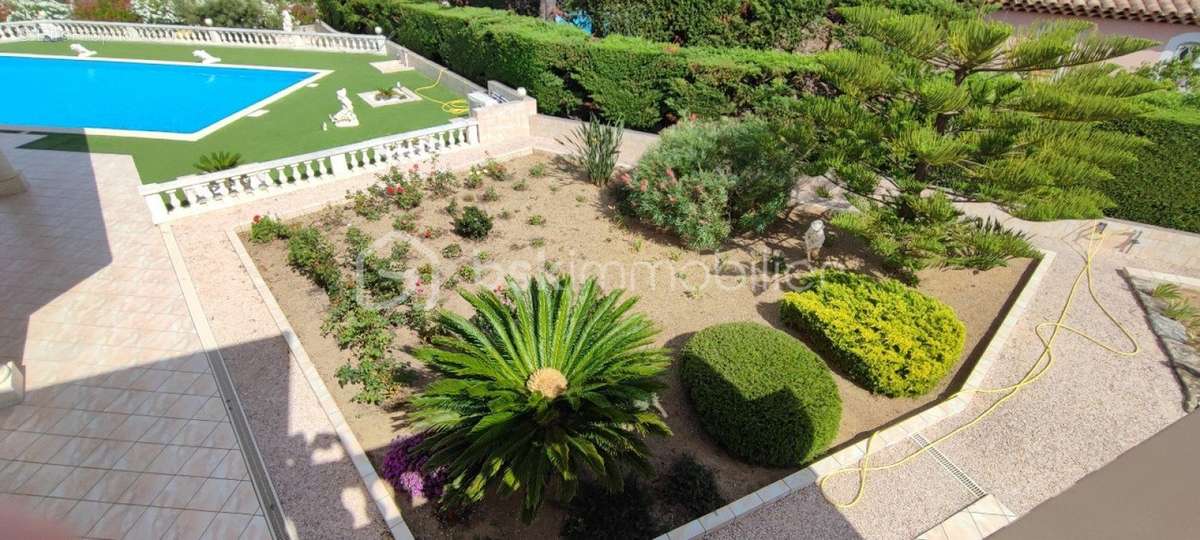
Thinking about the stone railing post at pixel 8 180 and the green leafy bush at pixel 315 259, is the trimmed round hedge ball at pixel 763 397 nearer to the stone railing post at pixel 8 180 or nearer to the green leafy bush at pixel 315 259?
the green leafy bush at pixel 315 259

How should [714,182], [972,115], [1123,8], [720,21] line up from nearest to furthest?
[972,115], [714,182], [1123,8], [720,21]

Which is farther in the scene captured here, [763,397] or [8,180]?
[8,180]

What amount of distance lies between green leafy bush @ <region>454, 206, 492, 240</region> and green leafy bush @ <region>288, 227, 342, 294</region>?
87.8 inches

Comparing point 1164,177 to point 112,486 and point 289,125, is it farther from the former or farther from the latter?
point 289,125

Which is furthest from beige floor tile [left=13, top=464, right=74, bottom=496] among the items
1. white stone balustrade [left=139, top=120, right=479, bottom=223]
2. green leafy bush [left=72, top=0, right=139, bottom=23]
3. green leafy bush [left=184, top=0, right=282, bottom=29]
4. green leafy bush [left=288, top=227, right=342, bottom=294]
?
green leafy bush [left=72, top=0, right=139, bottom=23]

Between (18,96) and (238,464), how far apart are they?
21.0 meters

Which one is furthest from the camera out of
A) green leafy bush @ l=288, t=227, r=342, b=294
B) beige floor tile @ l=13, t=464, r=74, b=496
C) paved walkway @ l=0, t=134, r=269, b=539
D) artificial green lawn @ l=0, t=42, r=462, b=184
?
artificial green lawn @ l=0, t=42, r=462, b=184

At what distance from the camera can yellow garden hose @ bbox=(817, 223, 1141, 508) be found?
591cm

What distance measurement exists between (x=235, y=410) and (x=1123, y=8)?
64.0 feet

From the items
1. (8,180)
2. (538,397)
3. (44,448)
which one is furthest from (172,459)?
(8,180)

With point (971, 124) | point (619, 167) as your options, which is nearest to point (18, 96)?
point (619, 167)

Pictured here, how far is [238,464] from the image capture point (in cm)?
576

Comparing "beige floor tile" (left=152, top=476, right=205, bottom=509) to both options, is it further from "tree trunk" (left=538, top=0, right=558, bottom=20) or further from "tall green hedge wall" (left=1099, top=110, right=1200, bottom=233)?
"tree trunk" (left=538, top=0, right=558, bottom=20)

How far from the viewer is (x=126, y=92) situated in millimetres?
18359
